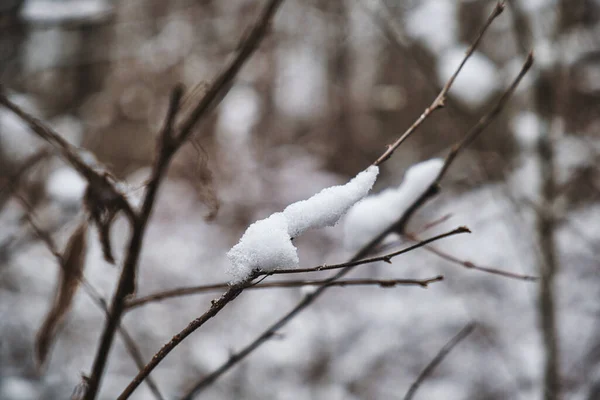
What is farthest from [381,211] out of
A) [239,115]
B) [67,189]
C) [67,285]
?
[239,115]

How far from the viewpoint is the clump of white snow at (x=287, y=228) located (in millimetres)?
289

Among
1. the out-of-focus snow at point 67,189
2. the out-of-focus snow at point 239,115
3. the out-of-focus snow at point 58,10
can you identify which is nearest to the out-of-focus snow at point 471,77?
the out-of-focus snow at point 67,189

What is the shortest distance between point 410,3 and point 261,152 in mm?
1797

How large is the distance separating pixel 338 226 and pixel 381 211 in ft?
7.34

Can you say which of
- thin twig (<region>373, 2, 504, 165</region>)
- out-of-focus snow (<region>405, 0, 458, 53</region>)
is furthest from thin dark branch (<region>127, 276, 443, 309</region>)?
out-of-focus snow (<region>405, 0, 458, 53</region>)

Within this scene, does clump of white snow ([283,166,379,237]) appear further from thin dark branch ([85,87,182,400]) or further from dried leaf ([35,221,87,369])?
dried leaf ([35,221,87,369])

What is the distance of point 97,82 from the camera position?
203 inches

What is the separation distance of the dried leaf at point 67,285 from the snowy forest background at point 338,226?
38mm

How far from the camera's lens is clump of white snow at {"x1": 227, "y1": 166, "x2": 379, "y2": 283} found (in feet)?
0.95

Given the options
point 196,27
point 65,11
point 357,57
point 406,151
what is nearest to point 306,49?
point 357,57

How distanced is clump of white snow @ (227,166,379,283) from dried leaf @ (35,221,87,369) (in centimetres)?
24

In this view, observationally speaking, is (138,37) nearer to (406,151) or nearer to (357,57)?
(357,57)

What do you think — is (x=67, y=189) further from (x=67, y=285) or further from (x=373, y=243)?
(x=373, y=243)

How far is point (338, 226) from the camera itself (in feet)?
9.07
